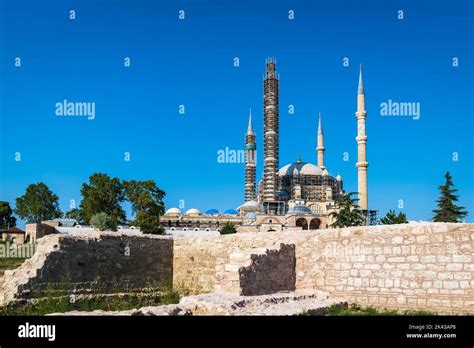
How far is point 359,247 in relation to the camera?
30.2ft

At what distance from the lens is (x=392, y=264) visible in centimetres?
876

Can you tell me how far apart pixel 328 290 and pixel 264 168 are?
2657 inches

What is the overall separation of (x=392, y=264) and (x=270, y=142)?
67.4 metres

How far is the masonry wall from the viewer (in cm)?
806

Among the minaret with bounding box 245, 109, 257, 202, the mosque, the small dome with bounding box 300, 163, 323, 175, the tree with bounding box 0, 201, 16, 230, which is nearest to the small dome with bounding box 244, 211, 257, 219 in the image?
the mosque

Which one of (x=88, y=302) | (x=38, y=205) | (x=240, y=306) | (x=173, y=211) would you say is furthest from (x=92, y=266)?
(x=173, y=211)

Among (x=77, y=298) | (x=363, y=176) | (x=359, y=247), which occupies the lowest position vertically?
(x=77, y=298)

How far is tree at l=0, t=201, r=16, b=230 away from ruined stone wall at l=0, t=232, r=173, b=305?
46805 mm

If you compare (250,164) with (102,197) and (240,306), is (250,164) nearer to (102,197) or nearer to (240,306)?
(102,197)

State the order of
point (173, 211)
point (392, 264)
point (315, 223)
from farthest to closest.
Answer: point (173, 211) → point (315, 223) → point (392, 264)

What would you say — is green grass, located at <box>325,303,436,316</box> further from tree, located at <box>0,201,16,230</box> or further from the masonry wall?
tree, located at <box>0,201,16,230</box>

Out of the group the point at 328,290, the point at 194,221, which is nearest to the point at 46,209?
the point at 194,221

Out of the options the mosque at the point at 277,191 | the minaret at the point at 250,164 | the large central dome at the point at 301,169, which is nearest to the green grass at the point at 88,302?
the mosque at the point at 277,191
